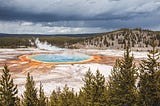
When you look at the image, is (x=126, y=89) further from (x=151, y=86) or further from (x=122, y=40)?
(x=122, y=40)

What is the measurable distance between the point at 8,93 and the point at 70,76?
2382cm

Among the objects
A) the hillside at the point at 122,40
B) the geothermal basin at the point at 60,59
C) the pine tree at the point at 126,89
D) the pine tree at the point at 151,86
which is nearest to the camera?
the pine tree at the point at 151,86

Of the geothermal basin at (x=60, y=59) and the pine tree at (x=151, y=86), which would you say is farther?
the geothermal basin at (x=60, y=59)

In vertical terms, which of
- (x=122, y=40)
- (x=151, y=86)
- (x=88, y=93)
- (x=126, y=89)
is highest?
(x=151, y=86)

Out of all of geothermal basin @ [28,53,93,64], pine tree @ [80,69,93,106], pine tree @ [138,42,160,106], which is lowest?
geothermal basin @ [28,53,93,64]

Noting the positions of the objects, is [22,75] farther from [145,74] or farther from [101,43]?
[101,43]

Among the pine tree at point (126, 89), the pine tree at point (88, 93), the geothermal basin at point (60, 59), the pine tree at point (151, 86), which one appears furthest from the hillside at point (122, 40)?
the pine tree at point (151, 86)

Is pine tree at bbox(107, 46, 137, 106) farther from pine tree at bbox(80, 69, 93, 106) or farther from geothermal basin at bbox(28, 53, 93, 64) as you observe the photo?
geothermal basin at bbox(28, 53, 93, 64)

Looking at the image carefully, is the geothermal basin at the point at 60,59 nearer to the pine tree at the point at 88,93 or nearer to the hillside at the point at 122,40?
the pine tree at the point at 88,93

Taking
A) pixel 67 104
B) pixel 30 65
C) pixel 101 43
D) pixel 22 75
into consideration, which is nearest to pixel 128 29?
pixel 101 43

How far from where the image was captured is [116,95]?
1666cm

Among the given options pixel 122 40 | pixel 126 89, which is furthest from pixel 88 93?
pixel 122 40

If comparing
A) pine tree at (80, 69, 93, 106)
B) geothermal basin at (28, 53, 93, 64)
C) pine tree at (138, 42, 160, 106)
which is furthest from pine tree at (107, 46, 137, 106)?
geothermal basin at (28, 53, 93, 64)

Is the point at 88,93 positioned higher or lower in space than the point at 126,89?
lower
